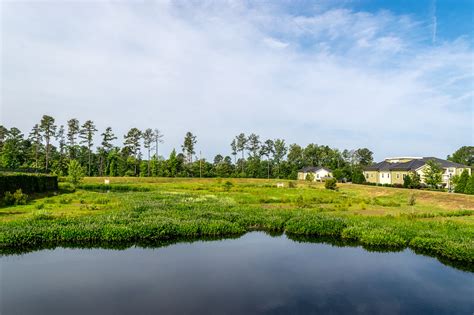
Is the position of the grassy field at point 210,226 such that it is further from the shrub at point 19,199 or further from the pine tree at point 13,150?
the pine tree at point 13,150

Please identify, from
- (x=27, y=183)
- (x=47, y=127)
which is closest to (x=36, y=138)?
(x=47, y=127)

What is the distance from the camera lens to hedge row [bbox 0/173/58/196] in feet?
107

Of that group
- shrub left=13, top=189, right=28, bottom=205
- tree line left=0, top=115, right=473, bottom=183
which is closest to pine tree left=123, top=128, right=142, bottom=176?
tree line left=0, top=115, right=473, bottom=183

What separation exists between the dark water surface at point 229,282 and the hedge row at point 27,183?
20.7 meters

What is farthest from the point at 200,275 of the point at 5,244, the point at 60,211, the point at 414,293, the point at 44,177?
the point at 44,177

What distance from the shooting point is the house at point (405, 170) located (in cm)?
6365

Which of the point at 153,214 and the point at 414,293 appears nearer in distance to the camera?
the point at 414,293

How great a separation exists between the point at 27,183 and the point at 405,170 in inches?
2534

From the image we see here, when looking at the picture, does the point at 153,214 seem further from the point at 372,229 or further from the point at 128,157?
the point at 128,157

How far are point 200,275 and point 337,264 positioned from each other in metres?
6.87

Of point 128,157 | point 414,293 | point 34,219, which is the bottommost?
point 414,293

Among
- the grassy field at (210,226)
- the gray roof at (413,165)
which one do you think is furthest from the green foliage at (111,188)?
the gray roof at (413,165)

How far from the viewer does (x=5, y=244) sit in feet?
56.8

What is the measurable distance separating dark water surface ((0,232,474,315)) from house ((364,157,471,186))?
49277mm
